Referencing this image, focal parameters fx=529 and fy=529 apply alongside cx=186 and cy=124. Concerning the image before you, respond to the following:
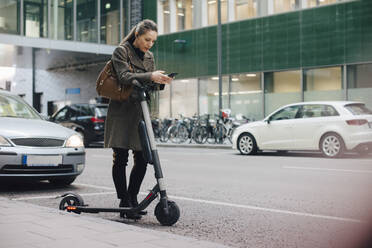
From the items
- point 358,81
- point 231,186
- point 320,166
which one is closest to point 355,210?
point 231,186

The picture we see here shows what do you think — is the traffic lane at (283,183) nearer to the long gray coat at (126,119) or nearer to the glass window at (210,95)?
the long gray coat at (126,119)

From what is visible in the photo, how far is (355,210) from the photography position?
5.80 meters

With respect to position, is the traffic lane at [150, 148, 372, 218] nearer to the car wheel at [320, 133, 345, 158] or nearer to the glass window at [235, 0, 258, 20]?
the car wheel at [320, 133, 345, 158]

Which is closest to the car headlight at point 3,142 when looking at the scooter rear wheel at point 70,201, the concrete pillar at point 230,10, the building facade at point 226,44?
the scooter rear wheel at point 70,201

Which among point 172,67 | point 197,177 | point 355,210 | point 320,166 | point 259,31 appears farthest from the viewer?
point 172,67

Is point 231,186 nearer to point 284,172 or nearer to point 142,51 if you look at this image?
point 284,172

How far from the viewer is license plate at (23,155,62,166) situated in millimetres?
7121

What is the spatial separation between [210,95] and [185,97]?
1.91 m

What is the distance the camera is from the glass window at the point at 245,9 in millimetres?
25844

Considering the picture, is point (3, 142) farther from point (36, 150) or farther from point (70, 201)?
point (70, 201)

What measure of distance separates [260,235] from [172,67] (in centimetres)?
2561

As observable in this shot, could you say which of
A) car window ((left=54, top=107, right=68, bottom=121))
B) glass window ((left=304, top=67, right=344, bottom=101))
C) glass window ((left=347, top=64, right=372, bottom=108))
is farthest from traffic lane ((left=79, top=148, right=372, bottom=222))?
glass window ((left=304, top=67, right=344, bottom=101))

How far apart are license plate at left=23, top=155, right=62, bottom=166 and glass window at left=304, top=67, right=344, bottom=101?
17289mm

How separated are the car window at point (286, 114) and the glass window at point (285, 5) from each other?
1097 centimetres
